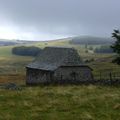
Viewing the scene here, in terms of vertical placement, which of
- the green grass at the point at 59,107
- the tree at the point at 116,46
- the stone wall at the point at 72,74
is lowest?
the stone wall at the point at 72,74

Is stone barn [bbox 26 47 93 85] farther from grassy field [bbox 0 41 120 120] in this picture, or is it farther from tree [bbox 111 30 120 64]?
grassy field [bbox 0 41 120 120]

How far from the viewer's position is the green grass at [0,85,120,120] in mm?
22281

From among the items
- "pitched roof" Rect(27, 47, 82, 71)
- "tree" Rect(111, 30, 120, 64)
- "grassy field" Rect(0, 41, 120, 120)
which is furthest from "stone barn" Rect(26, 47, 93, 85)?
"grassy field" Rect(0, 41, 120, 120)

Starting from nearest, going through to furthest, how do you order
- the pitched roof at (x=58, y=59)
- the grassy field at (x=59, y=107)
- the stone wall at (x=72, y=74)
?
the grassy field at (x=59, y=107)
the stone wall at (x=72, y=74)
the pitched roof at (x=58, y=59)

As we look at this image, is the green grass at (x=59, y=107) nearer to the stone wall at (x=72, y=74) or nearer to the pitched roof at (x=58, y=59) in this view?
the stone wall at (x=72, y=74)

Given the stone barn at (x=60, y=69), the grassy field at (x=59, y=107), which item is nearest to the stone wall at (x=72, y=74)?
the stone barn at (x=60, y=69)

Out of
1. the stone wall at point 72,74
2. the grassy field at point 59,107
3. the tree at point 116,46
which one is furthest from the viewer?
the stone wall at point 72,74

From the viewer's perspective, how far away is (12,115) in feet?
75.7

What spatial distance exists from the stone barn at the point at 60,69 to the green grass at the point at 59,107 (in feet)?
77.3

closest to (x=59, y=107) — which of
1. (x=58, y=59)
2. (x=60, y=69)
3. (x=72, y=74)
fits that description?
(x=60, y=69)

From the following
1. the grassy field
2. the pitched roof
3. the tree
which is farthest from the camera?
the pitched roof

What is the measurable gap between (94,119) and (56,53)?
38.9 m

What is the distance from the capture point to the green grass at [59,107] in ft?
73.1

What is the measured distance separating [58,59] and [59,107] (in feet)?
107
